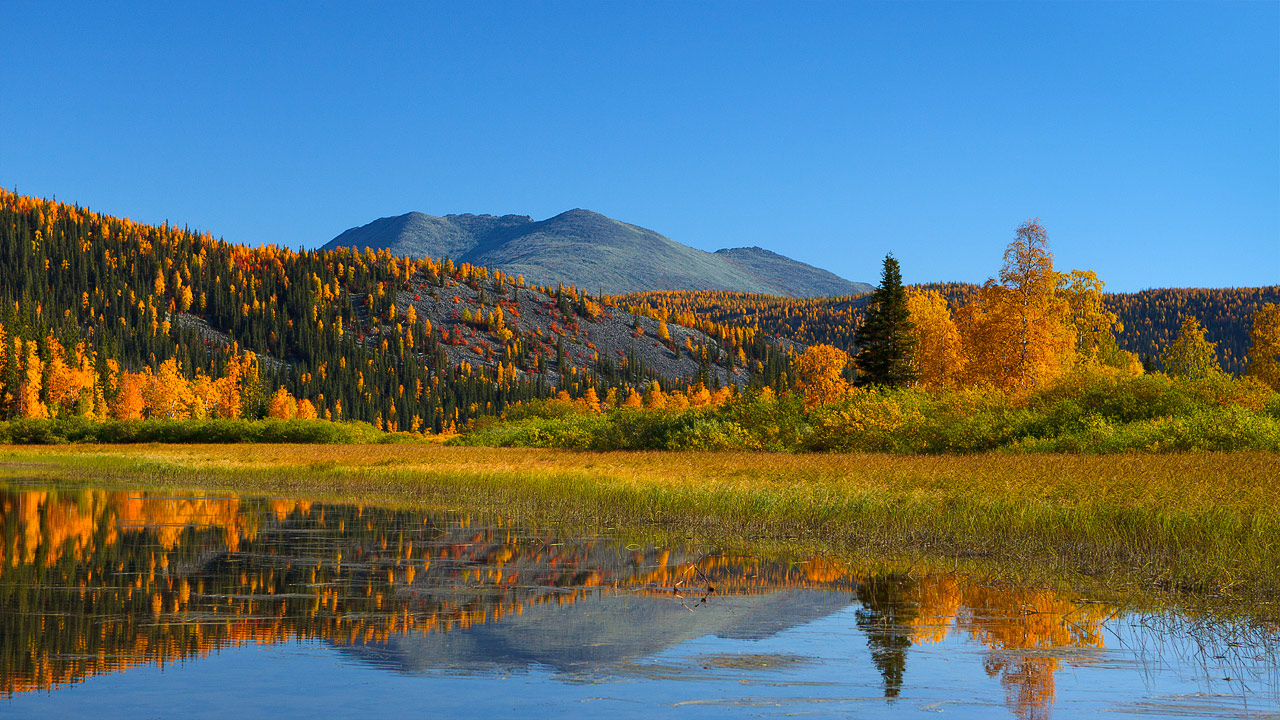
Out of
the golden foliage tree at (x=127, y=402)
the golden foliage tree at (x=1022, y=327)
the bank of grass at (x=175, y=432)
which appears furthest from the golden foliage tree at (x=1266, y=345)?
the golden foliage tree at (x=127, y=402)

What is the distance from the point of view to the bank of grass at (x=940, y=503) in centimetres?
1645

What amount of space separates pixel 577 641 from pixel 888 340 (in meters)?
56.7

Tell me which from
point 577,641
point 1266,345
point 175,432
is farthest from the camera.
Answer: point 175,432

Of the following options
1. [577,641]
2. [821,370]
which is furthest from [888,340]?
[577,641]

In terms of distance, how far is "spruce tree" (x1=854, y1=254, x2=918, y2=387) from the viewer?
6525 cm

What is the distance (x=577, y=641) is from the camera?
12312 mm

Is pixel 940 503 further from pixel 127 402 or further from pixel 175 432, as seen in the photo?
pixel 127 402

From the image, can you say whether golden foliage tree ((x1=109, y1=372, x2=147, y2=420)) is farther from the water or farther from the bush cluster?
the water

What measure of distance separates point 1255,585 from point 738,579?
25.4 ft

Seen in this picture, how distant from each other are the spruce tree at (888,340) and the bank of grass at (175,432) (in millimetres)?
54395

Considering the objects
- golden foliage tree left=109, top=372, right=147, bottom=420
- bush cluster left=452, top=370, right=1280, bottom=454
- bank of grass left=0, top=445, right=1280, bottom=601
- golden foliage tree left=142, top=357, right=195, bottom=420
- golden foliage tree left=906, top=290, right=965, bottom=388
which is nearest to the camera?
bank of grass left=0, top=445, right=1280, bottom=601

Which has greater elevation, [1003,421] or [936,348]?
[936,348]

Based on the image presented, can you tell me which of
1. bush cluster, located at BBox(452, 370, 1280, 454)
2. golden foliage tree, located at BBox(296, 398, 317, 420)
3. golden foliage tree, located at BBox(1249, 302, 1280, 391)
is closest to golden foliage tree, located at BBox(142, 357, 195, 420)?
golden foliage tree, located at BBox(296, 398, 317, 420)

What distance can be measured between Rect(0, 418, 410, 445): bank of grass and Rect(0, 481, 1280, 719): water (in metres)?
80.7
